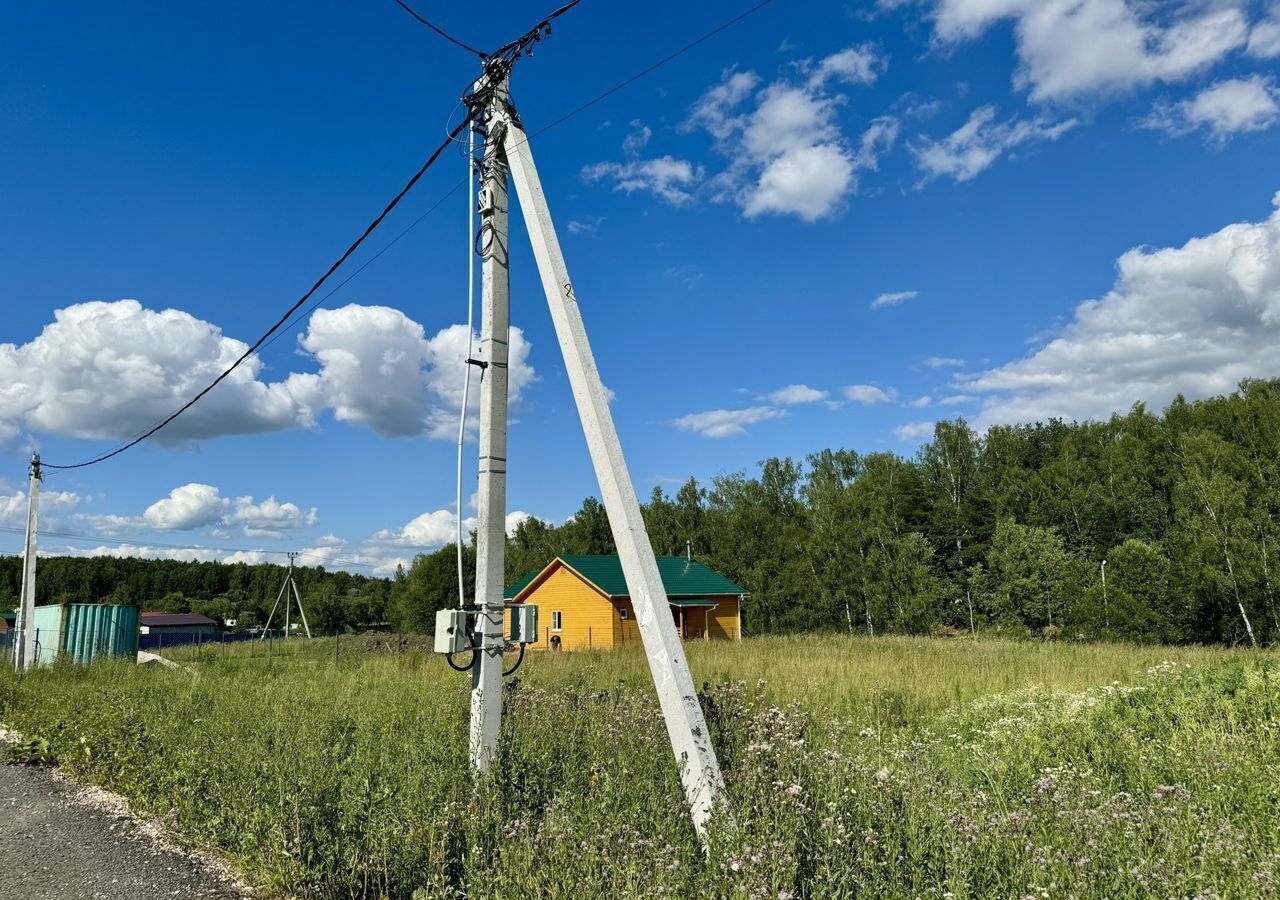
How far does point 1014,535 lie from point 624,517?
38.7 metres

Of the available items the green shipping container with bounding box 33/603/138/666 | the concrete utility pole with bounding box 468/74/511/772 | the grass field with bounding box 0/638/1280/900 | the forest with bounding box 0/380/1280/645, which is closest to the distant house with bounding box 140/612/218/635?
the forest with bounding box 0/380/1280/645

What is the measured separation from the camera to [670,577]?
1335 inches

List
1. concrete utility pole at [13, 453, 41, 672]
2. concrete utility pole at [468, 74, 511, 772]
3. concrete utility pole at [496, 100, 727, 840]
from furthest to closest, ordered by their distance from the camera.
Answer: concrete utility pole at [13, 453, 41, 672] → concrete utility pole at [468, 74, 511, 772] → concrete utility pole at [496, 100, 727, 840]

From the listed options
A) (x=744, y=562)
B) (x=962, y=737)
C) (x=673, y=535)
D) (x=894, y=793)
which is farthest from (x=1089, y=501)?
(x=894, y=793)

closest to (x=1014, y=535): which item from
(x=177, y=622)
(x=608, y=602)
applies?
(x=608, y=602)

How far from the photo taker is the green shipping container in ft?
61.4

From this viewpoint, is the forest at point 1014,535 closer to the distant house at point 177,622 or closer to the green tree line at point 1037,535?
the green tree line at point 1037,535

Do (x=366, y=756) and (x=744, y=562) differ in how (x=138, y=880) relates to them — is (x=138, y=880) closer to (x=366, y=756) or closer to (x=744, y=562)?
(x=366, y=756)

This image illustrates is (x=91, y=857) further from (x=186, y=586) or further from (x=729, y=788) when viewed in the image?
(x=186, y=586)

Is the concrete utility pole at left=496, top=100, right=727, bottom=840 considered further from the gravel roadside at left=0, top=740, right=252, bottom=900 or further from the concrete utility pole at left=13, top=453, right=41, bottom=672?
the concrete utility pole at left=13, top=453, right=41, bottom=672

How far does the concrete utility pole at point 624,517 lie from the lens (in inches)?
156

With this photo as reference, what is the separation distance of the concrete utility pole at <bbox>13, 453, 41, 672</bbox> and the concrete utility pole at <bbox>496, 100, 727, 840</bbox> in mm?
18857

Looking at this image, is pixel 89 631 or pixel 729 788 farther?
pixel 89 631

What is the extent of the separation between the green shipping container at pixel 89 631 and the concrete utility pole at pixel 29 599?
32cm
